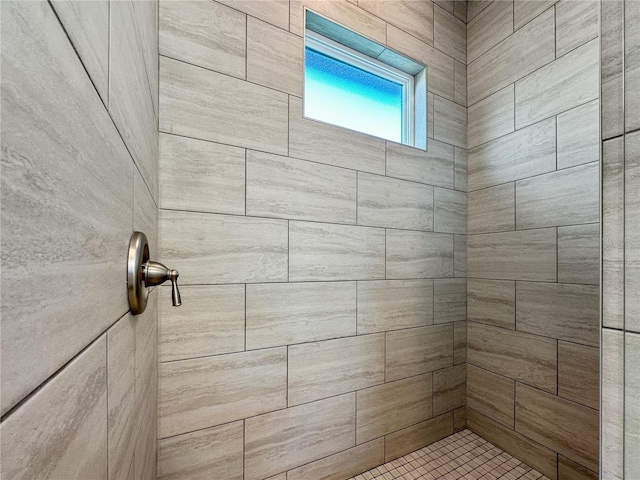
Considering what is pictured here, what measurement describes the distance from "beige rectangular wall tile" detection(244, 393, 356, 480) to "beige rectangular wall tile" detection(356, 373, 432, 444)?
6 cm

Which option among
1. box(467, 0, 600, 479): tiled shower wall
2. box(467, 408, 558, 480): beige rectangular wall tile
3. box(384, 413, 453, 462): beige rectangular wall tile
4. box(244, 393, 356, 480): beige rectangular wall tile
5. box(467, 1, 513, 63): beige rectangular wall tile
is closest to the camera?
box(244, 393, 356, 480): beige rectangular wall tile

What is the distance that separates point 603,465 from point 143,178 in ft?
3.67

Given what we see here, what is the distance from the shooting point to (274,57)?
1339 millimetres

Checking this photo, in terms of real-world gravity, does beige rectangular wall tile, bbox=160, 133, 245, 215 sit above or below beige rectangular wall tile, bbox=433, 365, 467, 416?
above

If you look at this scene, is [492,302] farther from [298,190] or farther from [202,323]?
[202,323]

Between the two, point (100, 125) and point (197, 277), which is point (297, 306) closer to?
point (197, 277)

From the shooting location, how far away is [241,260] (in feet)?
4.07

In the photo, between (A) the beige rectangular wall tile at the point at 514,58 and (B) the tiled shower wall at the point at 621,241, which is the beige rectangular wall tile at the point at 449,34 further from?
(B) the tiled shower wall at the point at 621,241

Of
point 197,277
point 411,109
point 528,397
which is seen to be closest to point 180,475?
point 197,277

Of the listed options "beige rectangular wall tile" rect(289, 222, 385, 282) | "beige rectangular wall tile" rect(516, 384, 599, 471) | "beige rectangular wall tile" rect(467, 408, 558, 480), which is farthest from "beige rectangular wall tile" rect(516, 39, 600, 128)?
"beige rectangular wall tile" rect(467, 408, 558, 480)

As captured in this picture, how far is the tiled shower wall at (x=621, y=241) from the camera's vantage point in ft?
1.77

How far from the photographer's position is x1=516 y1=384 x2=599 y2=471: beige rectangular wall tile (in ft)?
4.35

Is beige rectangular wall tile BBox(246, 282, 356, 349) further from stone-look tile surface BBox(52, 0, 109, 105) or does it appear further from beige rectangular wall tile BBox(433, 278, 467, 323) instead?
stone-look tile surface BBox(52, 0, 109, 105)

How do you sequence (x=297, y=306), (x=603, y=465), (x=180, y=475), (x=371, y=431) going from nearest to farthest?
(x=603, y=465) → (x=180, y=475) → (x=297, y=306) → (x=371, y=431)
